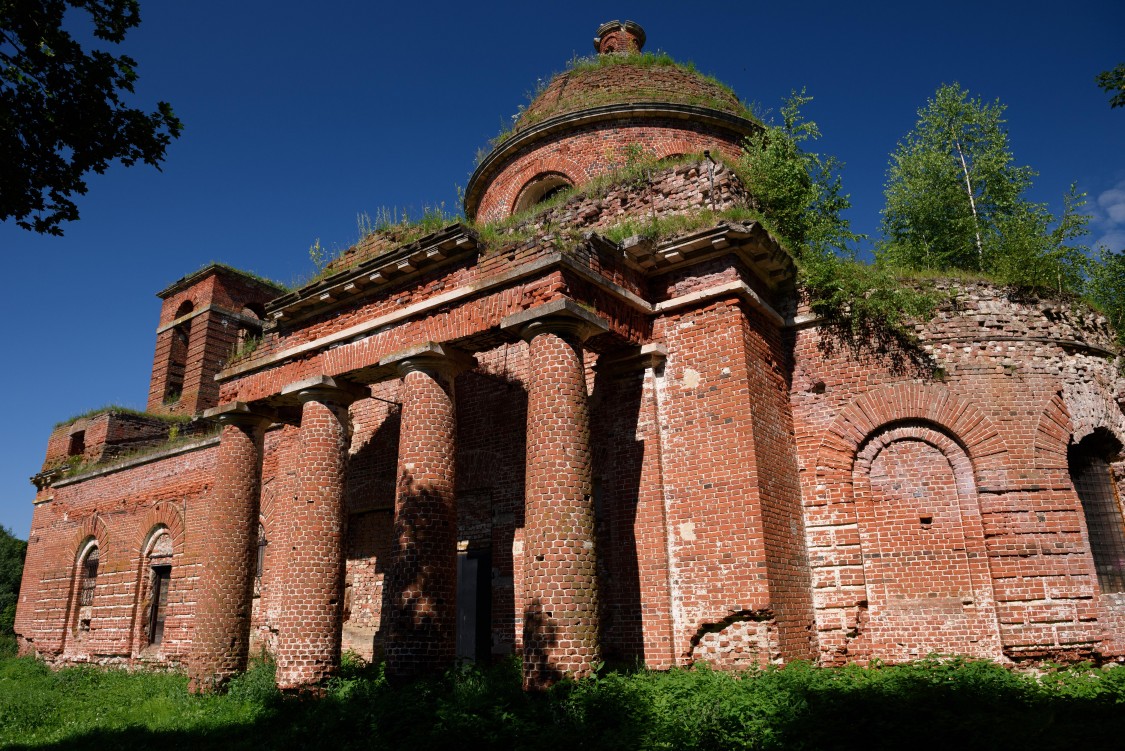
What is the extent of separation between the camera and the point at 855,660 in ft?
28.8

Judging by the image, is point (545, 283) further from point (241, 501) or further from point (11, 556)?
point (11, 556)

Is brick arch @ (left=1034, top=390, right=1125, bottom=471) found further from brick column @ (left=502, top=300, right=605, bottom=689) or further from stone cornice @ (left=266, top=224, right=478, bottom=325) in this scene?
stone cornice @ (left=266, top=224, right=478, bottom=325)

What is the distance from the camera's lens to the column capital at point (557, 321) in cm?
833

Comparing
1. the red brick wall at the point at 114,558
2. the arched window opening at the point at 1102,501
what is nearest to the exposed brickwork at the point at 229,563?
the red brick wall at the point at 114,558

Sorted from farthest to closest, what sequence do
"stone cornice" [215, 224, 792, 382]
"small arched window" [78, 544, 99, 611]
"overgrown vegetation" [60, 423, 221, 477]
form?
"small arched window" [78, 544, 99, 611] → "overgrown vegetation" [60, 423, 221, 477] → "stone cornice" [215, 224, 792, 382]

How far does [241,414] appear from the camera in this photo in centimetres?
1183

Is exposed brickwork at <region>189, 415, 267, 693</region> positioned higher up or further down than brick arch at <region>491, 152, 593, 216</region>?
further down

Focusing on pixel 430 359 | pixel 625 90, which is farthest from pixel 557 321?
pixel 625 90

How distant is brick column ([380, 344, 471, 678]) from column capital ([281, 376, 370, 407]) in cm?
135

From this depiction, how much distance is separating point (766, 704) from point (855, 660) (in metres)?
2.80

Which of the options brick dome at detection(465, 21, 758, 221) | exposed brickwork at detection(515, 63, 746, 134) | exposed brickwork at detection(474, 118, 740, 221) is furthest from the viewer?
exposed brickwork at detection(515, 63, 746, 134)

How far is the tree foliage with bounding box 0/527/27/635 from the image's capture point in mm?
28859

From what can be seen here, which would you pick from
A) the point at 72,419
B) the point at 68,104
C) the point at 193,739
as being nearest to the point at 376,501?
the point at 193,739

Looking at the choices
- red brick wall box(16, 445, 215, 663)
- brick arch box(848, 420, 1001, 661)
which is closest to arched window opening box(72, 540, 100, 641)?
red brick wall box(16, 445, 215, 663)
